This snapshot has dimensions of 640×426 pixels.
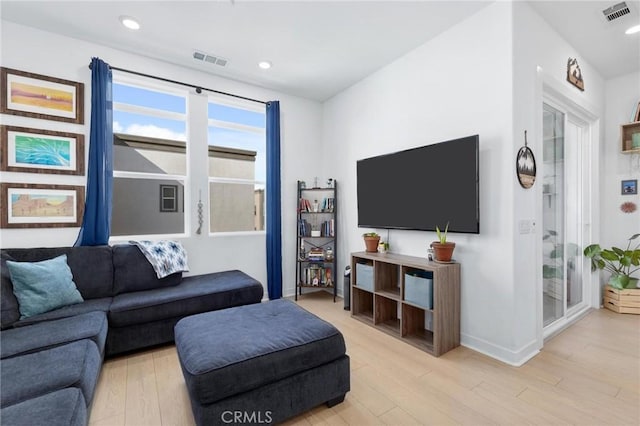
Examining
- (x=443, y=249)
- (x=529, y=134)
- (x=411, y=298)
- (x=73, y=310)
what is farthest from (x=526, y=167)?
(x=73, y=310)

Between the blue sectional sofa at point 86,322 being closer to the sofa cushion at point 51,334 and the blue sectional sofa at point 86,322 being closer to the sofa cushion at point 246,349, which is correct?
the sofa cushion at point 51,334

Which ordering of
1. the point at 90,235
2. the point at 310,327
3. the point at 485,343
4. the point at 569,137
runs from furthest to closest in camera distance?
the point at 569,137, the point at 90,235, the point at 485,343, the point at 310,327

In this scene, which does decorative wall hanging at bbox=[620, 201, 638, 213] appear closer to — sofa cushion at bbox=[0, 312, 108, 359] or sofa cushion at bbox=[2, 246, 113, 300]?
sofa cushion at bbox=[0, 312, 108, 359]

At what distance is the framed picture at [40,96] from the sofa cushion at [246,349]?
2435 millimetres

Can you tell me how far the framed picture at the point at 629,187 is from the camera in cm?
335

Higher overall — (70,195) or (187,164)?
(187,164)

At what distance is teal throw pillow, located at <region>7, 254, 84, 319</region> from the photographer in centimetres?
201

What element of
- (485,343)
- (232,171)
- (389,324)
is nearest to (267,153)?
(232,171)

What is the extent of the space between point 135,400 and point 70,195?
2.08m

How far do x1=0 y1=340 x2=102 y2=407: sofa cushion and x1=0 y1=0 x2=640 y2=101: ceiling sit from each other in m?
2.61

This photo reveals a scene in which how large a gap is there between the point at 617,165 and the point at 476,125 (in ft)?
8.58

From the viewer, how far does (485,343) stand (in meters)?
2.33

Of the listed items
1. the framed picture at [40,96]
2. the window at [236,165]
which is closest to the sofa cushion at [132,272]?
the window at [236,165]

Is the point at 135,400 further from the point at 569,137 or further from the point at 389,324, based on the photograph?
the point at 569,137
